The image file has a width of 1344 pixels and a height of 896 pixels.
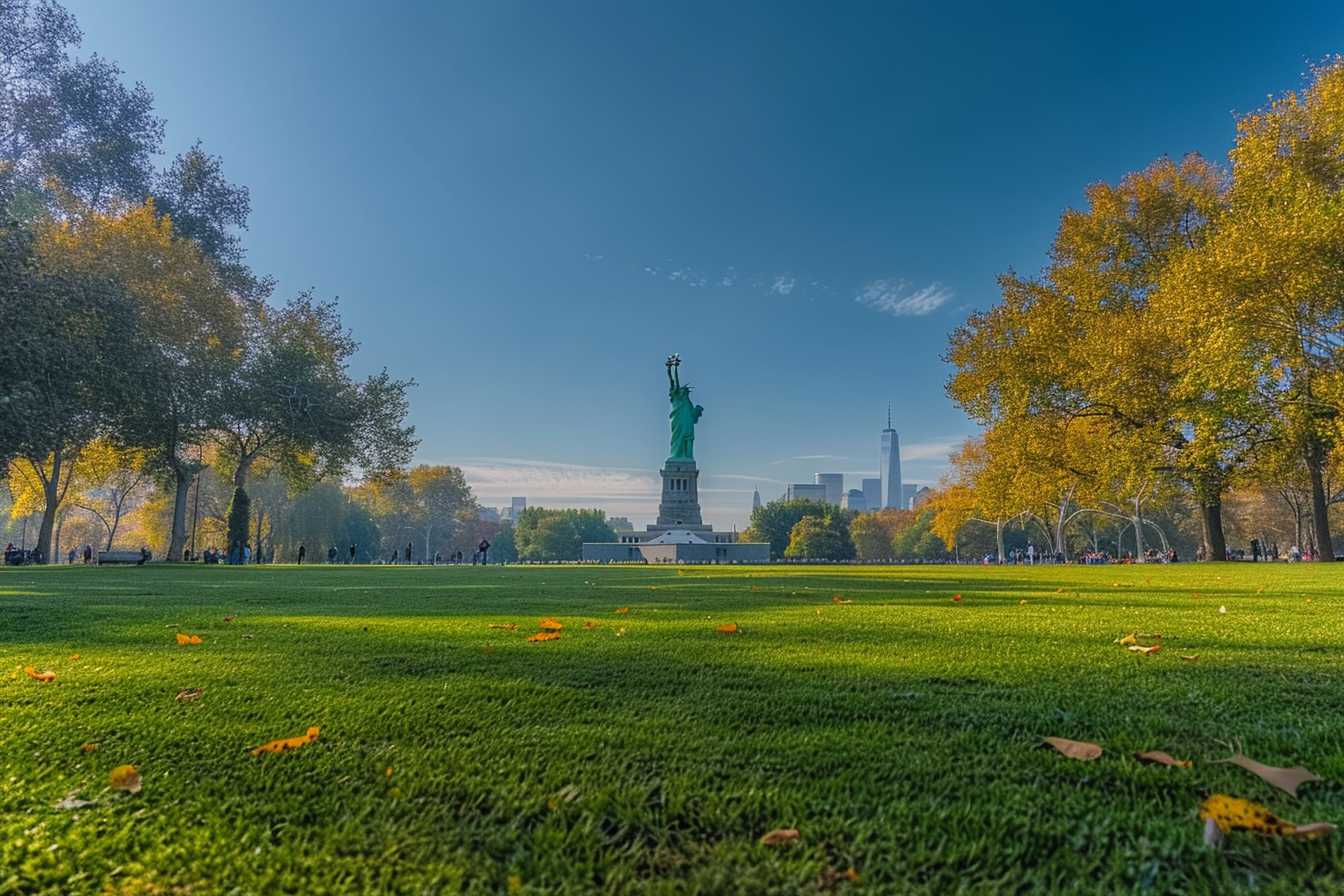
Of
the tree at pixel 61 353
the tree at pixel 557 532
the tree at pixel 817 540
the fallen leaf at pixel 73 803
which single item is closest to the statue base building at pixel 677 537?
the tree at pixel 817 540

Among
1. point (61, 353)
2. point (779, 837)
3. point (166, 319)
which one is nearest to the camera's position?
point (779, 837)

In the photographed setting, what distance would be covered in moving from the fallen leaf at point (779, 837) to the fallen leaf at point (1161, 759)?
1.19 metres

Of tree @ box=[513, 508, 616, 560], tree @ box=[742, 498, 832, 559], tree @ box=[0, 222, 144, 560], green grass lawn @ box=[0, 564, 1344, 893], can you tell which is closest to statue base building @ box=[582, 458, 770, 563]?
tree @ box=[513, 508, 616, 560]

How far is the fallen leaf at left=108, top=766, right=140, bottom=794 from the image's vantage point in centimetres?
184

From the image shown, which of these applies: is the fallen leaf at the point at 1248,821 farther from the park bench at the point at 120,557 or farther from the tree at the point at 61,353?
the park bench at the point at 120,557

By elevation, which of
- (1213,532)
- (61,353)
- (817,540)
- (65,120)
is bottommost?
(817,540)

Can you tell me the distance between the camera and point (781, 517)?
87062 millimetres

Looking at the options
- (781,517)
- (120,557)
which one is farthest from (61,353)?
(781,517)

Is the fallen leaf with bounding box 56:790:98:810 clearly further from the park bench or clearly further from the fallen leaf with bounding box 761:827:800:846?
the park bench

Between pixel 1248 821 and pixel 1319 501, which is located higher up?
pixel 1319 501

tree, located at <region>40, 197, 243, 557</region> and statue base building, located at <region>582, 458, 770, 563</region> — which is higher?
tree, located at <region>40, 197, 243, 557</region>

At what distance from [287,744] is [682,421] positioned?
183 ft

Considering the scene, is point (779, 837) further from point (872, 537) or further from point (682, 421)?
point (872, 537)

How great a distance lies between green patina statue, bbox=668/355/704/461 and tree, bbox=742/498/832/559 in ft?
101
